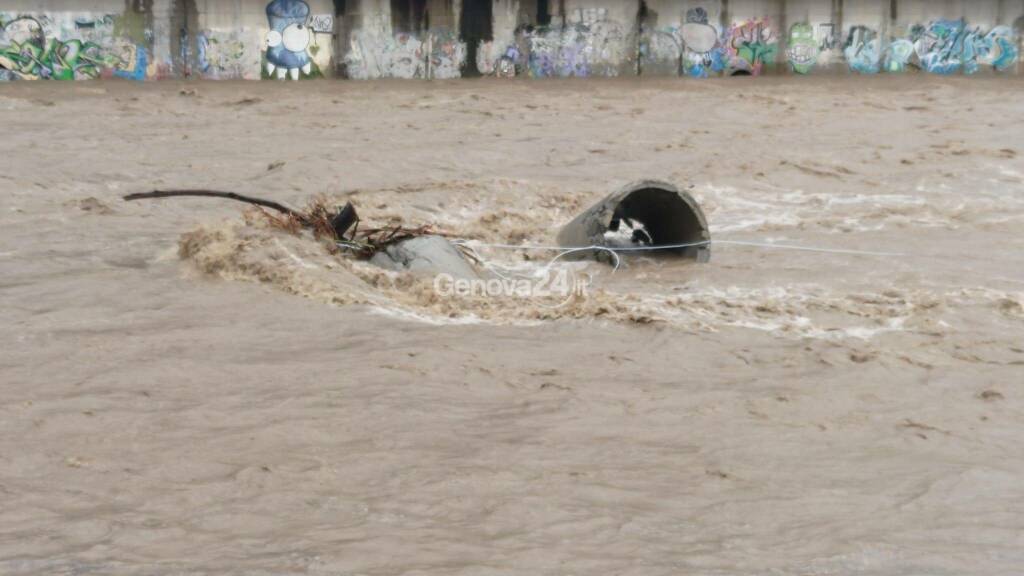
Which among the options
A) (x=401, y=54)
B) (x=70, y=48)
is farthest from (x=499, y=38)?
(x=70, y=48)

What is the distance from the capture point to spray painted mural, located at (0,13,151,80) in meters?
20.5

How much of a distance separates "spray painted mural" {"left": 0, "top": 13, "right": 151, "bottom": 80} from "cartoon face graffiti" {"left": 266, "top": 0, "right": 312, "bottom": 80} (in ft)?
6.72

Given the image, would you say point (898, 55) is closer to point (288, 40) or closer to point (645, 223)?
point (288, 40)

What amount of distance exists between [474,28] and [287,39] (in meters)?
3.33

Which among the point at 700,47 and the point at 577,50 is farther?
the point at 700,47

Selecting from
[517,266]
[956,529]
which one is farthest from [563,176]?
[956,529]

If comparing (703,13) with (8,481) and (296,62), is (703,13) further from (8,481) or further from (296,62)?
(8,481)

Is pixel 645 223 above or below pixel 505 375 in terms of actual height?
above

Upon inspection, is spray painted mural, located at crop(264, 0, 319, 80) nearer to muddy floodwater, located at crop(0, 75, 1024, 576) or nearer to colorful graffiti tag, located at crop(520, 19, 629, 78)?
colorful graffiti tag, located at crop(520, 19, 629, 78)

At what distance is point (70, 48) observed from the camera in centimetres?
2100

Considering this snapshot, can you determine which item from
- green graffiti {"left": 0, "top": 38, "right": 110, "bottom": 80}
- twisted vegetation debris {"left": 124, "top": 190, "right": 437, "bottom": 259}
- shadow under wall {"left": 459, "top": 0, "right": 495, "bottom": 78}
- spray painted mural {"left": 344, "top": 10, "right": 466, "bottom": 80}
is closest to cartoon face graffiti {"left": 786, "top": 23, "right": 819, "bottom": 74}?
shadow under wall {"left": 459, "top": 0, "right": 495, "bottom": 78}

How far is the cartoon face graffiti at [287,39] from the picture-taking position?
21.7 m

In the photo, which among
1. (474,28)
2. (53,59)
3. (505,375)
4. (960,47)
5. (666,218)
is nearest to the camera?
(505,375)

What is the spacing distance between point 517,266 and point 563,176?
11.0 feet
